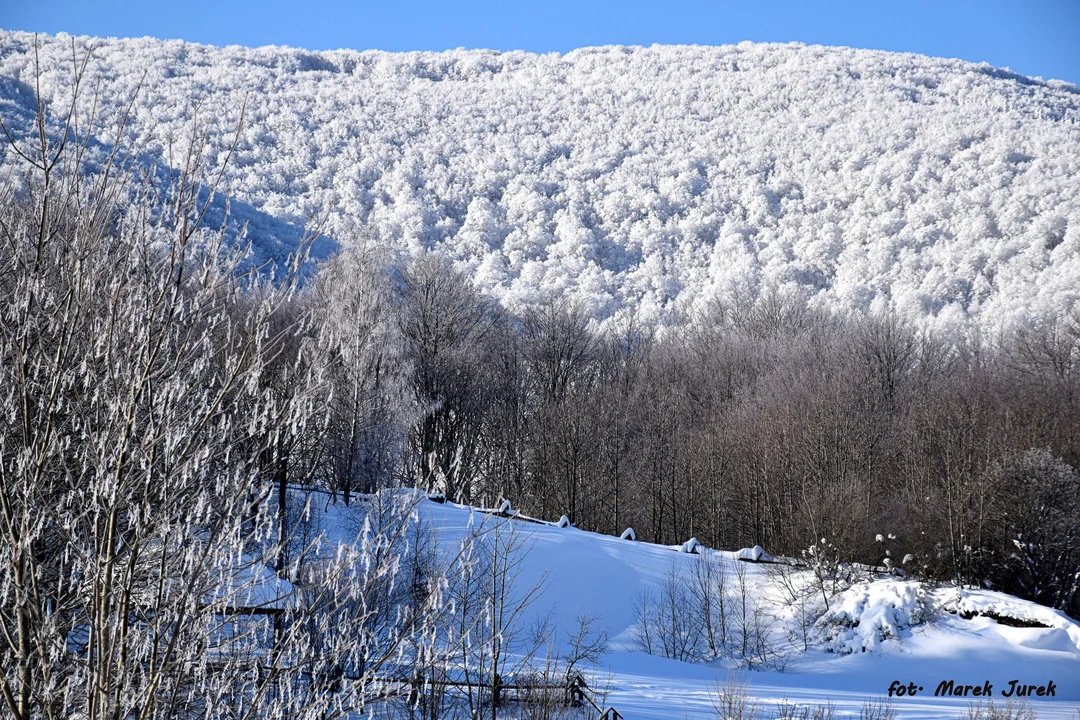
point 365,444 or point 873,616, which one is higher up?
point 365,444

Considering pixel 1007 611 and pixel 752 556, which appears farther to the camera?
pixel 752 556

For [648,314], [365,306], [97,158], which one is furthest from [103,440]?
[648,314]

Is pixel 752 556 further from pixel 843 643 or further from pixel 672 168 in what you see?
pixel 672 168

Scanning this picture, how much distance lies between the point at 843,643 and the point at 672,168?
80.0 m

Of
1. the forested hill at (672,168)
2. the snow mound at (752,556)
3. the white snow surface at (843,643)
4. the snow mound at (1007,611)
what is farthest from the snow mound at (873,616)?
the forested hill at (672,168)

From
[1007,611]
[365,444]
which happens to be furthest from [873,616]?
[365,444]

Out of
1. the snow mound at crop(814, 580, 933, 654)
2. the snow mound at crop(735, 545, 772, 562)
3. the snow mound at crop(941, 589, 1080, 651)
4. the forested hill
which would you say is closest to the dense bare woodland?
the snow mound at crop(735, 545, 772, 562)

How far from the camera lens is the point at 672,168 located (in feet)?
297

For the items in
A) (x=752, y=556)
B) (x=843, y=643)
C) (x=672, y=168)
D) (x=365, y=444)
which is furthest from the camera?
(x=672, y=168)

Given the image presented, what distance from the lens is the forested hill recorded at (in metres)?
60.3

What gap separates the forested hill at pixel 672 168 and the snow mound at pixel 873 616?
715 inches

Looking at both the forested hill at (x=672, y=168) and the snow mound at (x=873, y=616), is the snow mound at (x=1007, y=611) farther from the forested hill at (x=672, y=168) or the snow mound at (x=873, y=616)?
the forested hill at (x=672, y=168)

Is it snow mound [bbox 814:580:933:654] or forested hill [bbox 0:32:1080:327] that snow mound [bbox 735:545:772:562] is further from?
forested hill [bbox 0:32:1080:327]

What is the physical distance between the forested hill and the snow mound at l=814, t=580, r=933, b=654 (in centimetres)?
1817
